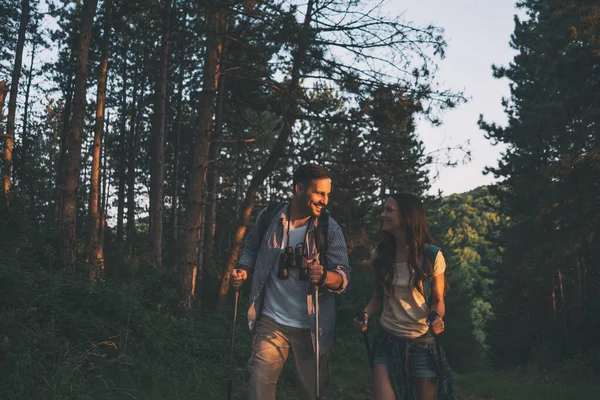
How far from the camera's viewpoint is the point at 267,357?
4836mm

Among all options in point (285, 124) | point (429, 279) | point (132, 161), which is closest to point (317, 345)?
point (429, 279)

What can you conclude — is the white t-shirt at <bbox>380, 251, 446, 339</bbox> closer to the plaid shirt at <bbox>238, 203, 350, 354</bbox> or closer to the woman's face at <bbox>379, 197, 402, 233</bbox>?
the woman's face at <bbox>379, 197, 402, 233</bbox>

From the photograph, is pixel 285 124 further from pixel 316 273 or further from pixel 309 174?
pixel 316 273

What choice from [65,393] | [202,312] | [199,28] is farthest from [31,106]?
[65,393]

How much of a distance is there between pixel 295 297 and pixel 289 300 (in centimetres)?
5

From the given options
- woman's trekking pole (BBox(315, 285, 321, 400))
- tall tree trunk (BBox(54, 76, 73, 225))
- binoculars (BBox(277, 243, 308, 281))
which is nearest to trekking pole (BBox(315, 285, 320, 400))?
woman's trekking pole (BBox(315, 285, 321, 400))

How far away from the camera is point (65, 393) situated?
6023mm

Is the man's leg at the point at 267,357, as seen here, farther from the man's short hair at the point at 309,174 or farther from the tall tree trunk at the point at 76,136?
the tall tree trunk at the point at 76,136

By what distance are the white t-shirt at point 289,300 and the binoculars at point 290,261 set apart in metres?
0.07

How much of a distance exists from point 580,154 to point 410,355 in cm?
1438

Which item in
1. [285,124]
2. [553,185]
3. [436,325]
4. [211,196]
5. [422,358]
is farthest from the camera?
[211,196]

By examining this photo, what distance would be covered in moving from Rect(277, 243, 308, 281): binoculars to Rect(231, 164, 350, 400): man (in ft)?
0.04

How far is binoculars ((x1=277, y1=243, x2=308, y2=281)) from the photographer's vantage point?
15.5 feet

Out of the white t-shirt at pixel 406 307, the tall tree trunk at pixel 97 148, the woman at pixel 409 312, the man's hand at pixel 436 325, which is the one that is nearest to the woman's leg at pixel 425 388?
the woman at pixel 409 312
